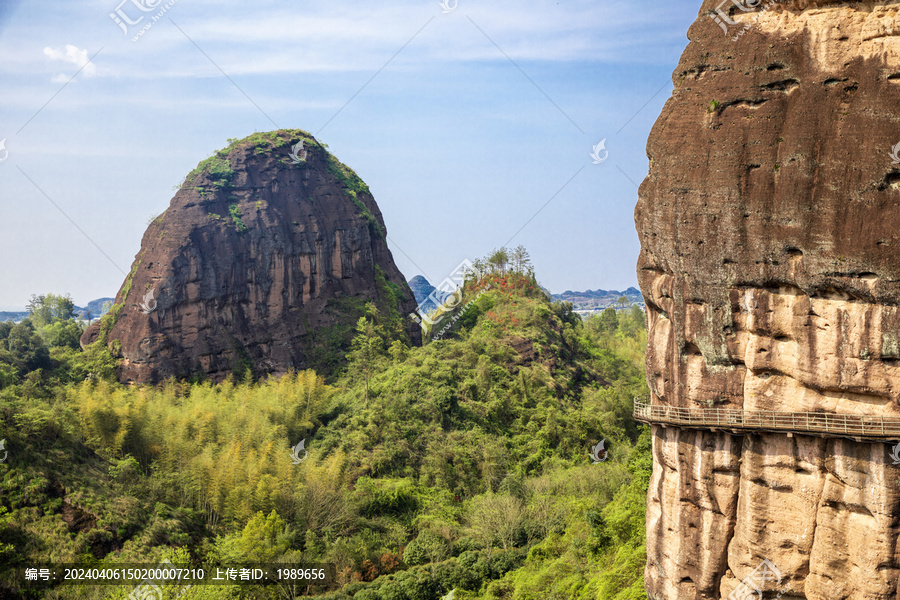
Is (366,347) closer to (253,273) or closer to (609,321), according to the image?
(253,273)

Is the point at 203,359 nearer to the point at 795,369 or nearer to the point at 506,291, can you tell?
the point at 506,291

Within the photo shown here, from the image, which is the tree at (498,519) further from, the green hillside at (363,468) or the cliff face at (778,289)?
the cliff face at (778,289)

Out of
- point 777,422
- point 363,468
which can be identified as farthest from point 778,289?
point 363,468

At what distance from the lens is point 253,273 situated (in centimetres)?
6388

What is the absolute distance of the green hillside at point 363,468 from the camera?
110 ft

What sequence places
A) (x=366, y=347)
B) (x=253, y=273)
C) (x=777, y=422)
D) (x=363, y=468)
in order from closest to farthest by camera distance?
(x=777, y=422) < (x=363, y=468) < (x=366, y=347) < (x=253, y=273)

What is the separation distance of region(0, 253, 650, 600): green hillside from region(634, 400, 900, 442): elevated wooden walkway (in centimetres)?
695

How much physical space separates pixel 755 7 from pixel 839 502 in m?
12.8

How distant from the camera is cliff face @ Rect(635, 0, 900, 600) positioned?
2042 centimetres

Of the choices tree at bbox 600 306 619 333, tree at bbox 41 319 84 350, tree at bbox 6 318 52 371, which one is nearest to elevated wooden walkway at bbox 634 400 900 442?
tree at bbox 6 318 52 371

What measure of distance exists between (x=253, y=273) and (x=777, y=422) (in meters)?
48.1

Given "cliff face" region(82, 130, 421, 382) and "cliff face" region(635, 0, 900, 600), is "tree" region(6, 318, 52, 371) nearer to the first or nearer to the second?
"cliff face" region(82, 130, 421, 382)

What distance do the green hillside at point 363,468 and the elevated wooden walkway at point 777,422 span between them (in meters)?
6.95

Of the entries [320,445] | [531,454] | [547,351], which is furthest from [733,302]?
[547,351]
